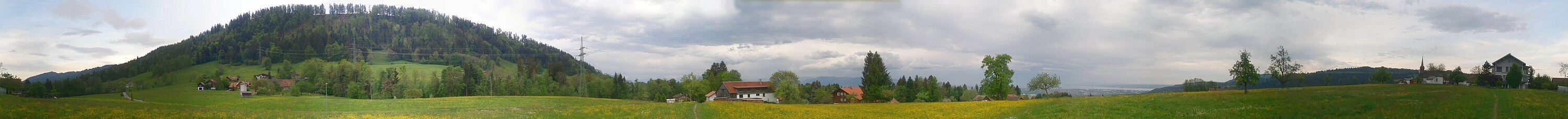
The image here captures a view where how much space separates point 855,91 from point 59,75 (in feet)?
104

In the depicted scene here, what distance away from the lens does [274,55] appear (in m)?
45.1

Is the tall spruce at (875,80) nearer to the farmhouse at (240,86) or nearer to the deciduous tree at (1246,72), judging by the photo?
the deciduous tree at (1246,72)

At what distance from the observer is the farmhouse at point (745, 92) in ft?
106

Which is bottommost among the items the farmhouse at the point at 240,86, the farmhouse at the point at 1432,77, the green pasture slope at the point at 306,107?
the green pasture slope at the point at 306,107

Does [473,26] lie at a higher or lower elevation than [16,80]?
higher

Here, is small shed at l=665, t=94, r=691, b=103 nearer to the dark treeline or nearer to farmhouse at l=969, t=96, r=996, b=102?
the dark treeline

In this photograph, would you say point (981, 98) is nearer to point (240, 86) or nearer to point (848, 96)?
point (848, 96)

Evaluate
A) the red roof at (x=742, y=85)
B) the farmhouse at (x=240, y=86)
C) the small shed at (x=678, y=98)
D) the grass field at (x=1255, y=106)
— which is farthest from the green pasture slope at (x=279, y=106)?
the grass field at (x=1255, y=106)

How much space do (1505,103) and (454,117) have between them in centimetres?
2945

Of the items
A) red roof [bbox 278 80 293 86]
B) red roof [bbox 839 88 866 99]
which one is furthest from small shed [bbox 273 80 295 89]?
red roof [bbox 839 88 866 99]

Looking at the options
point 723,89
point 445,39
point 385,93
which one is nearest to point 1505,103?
point 723,89

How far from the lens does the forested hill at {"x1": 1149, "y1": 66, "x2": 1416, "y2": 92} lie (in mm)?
20891

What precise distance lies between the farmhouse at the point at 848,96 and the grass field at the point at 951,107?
326cm

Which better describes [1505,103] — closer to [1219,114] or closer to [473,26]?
[1219,114]
